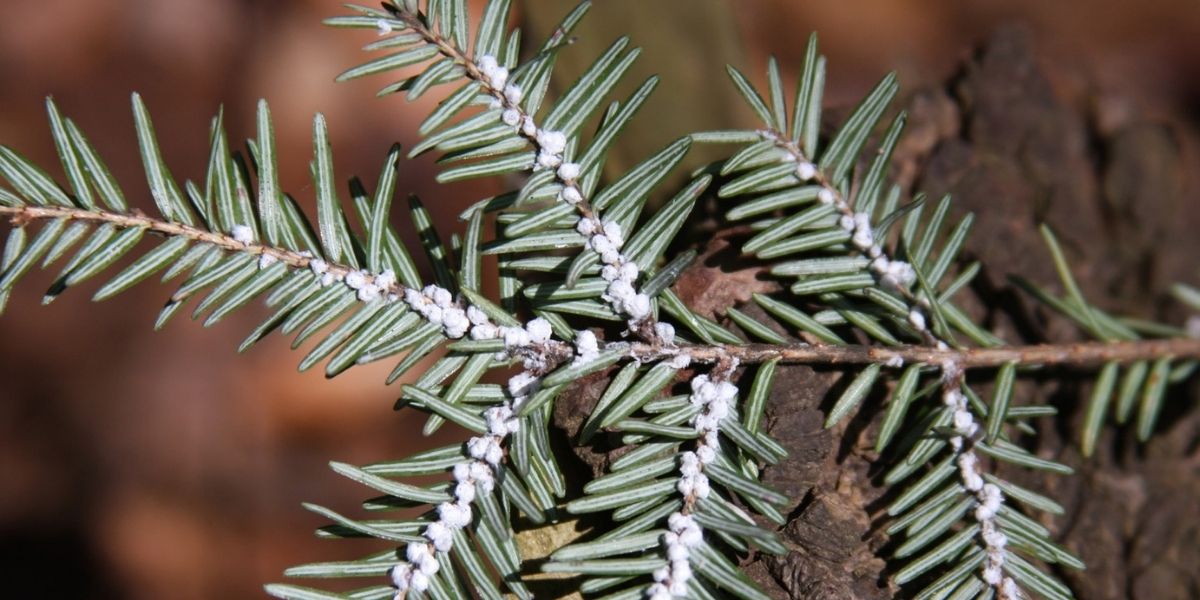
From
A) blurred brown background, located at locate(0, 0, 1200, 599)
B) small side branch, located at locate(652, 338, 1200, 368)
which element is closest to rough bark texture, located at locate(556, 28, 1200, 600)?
small side branch, located at locate(652, 338, 1200, 368)

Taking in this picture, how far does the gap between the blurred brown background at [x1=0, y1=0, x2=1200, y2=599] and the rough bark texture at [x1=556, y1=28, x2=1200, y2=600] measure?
2.20 ft

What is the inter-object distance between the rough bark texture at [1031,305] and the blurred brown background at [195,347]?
670 millimetres

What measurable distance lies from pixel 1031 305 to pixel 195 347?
1615mm

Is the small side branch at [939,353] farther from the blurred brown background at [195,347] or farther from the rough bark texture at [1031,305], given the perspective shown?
the blurred brown background at [195,347]

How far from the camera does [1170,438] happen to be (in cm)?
98

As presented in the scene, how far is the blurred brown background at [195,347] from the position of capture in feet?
5.74

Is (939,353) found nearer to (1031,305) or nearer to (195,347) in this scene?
(1031,305)

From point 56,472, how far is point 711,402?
170cm

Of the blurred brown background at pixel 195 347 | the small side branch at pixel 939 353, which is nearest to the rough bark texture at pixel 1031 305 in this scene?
the small side branch at pixel 939 353

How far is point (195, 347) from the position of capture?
1831 mm

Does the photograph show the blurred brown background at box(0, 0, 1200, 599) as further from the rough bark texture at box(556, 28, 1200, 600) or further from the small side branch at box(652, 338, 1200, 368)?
the small side branch at box(652, 338, 1200, 368)

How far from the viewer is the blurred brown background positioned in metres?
1.75

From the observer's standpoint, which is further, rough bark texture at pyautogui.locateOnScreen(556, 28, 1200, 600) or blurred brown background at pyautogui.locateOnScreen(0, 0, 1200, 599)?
blurred brown background at pyautogui.locateOnScreen(0, 0, 1200, 599)

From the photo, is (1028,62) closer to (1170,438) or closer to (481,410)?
(1170,438)
